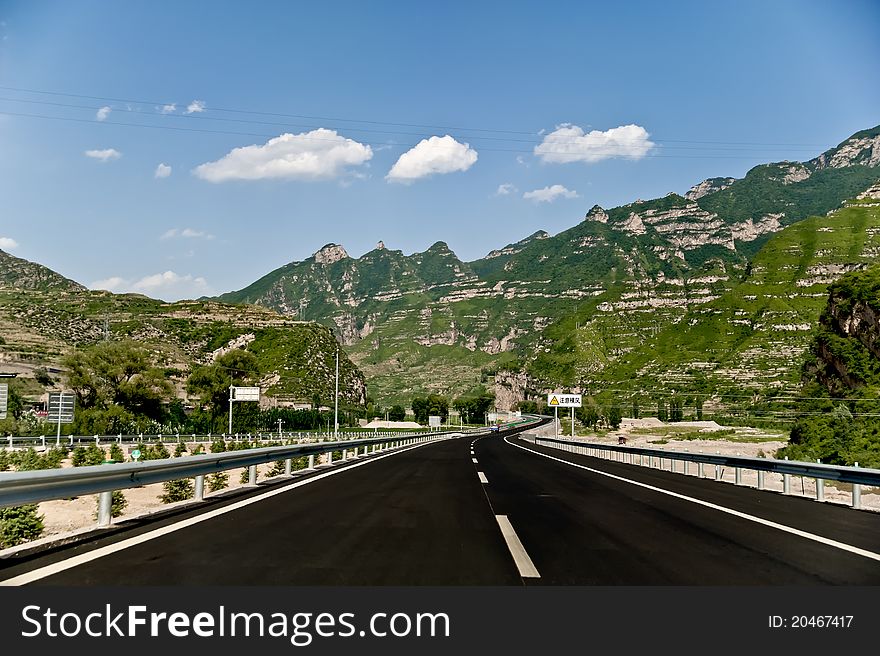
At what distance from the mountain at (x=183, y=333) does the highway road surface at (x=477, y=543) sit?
370 ft

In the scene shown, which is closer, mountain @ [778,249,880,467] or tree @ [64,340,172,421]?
mountain @ [778,249,880,467]

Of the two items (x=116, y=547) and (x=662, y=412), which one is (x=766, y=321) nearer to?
(x=662, y=412)

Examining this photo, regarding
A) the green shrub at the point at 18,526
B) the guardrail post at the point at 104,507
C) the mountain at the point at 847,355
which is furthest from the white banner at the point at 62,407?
the mountain at the point at 847,355

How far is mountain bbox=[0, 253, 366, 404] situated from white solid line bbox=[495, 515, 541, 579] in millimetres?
115414

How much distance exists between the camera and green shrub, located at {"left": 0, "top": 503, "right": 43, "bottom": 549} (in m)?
12.3

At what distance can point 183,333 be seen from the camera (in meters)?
150

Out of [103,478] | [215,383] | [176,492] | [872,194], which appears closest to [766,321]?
[872,194]

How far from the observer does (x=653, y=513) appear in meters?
11.7

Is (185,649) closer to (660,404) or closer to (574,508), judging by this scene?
(574,508)

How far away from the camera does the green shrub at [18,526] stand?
40.2 ft

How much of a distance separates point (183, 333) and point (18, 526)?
14594 cm

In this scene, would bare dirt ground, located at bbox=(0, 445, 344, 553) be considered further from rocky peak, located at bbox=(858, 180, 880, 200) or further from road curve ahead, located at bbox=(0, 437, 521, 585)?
rocky peak, located at bbox=(858, 180, 880, 200)

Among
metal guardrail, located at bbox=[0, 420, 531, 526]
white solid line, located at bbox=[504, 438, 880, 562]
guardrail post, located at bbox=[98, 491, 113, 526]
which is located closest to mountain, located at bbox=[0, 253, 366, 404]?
metal guardrail, located at bbox=[0, 420, 531, 526]

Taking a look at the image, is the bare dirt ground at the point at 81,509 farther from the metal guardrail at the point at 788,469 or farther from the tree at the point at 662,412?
the tree at the point at 662,412
